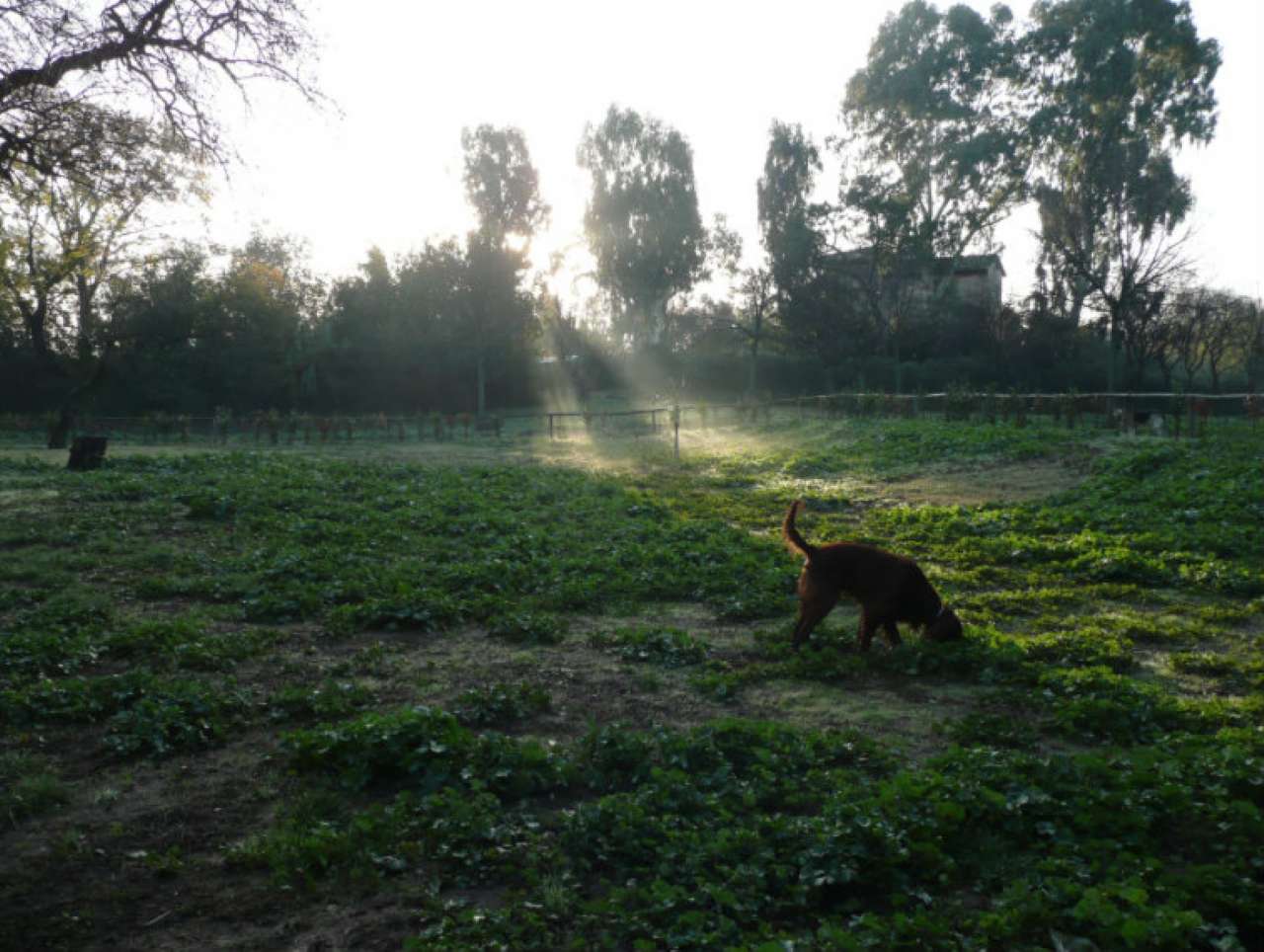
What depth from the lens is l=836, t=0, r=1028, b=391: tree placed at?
4381 cm

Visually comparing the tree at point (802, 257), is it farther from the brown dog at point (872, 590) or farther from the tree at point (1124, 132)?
the brown dog at point (872, 590)

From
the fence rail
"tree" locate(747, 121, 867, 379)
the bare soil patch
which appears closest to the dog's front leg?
the bare soil patch

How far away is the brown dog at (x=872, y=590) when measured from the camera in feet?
24.3

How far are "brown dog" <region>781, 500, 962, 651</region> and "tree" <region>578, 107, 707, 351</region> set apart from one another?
4847 centimetres

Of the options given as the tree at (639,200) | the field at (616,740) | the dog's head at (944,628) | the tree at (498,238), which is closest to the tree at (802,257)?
the tree at (639,200)

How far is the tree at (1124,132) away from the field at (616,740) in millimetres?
30293

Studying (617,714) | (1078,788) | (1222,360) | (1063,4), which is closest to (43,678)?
(617,714)

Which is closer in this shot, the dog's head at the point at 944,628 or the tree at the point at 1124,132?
the dog's head at the point at 944,628

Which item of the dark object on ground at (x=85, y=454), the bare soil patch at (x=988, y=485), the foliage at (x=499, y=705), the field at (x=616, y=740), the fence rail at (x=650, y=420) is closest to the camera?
the field at (x=616, y=740)

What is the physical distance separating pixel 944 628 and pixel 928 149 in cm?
4436

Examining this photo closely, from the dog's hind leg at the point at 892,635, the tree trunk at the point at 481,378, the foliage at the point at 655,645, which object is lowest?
the foliage at the point at 655,645

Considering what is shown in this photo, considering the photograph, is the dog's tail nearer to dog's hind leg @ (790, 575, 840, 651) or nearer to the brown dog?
the brown dog

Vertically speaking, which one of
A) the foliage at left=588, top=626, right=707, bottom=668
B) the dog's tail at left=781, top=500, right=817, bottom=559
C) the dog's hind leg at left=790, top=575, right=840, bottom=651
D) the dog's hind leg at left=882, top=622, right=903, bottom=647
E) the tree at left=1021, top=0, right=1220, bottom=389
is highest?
the tree at left=1021, top=0, right=1220, bottom=389

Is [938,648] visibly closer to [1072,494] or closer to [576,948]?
[576,948]
